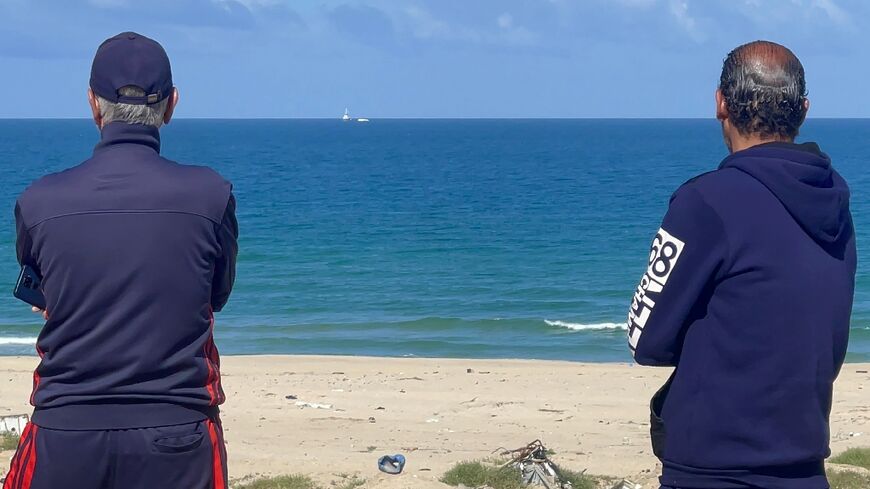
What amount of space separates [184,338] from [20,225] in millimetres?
524

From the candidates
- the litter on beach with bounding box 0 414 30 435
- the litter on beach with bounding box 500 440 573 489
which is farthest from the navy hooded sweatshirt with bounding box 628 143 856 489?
the litter on beach with bounding box 0 414 30 435

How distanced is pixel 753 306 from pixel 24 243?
1.86 meters

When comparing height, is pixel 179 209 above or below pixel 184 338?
above

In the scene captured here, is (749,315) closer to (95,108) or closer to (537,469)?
(95,108)

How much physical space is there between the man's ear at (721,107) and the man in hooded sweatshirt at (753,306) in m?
0.06

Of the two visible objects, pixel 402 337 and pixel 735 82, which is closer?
pixel 735 82

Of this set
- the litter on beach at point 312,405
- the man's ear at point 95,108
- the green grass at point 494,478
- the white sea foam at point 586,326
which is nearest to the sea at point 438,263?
the white sea foam at point 586,326

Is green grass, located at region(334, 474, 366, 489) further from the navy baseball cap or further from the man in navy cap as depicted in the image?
the navy baseball cap

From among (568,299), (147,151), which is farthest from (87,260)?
(568,299)

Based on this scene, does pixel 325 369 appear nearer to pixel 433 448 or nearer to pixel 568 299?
pixel 433 448

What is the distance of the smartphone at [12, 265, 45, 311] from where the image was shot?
2.94m

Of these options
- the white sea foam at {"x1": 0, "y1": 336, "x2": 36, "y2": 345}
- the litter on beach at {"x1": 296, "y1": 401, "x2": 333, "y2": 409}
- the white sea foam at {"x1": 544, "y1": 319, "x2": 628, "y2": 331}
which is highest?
the litter on beach at {"x1": 296, "y1": 401, "x2": 333, "y2": 409}

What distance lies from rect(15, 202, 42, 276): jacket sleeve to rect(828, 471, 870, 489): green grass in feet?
16.7

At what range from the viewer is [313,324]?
20.4 metres
